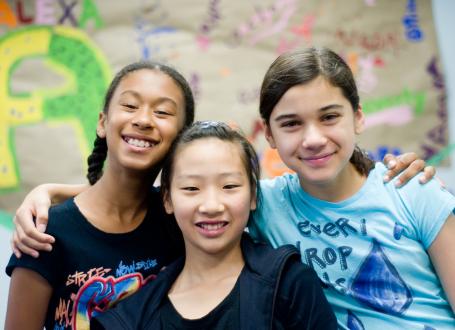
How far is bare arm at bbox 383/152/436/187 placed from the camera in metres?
0.99

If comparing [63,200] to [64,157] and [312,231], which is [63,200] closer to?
→ [64,157]

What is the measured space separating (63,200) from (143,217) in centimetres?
23

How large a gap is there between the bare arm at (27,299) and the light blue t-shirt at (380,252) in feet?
1.66

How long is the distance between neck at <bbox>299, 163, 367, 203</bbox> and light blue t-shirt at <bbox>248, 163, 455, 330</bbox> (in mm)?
21

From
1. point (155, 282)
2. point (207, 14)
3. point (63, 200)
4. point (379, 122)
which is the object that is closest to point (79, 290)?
point (155, 282)

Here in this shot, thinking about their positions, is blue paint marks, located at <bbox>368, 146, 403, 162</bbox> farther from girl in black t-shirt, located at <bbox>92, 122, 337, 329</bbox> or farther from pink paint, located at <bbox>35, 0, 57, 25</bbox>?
pink paint, located at <bbox>35, 0, 57, 25</bbox>

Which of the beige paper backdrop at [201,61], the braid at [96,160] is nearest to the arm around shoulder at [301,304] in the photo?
the braid at [96,160]

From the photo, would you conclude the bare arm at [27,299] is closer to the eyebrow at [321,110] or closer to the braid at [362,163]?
the eyebrow at [321,110]

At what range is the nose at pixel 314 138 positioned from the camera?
0.94 metres

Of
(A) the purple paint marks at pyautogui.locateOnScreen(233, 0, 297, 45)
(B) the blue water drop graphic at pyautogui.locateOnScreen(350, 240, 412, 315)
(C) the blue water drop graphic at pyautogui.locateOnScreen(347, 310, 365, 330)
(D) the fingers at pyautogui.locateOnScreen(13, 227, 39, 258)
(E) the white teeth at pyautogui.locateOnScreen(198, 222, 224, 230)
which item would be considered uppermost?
(A) the purple paint marks at pyautogui.locateOnScreen(233, 0, 297, 45)

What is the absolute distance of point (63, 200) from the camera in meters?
1.18

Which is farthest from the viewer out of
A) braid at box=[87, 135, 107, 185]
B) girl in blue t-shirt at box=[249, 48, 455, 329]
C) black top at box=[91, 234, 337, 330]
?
braid at box=[87, 135, 107, 185]

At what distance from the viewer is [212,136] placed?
1006 mm

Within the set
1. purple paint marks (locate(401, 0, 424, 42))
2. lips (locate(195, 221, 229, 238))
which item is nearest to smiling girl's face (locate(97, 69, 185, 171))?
lips (locate(195, 221, 229, 238))
